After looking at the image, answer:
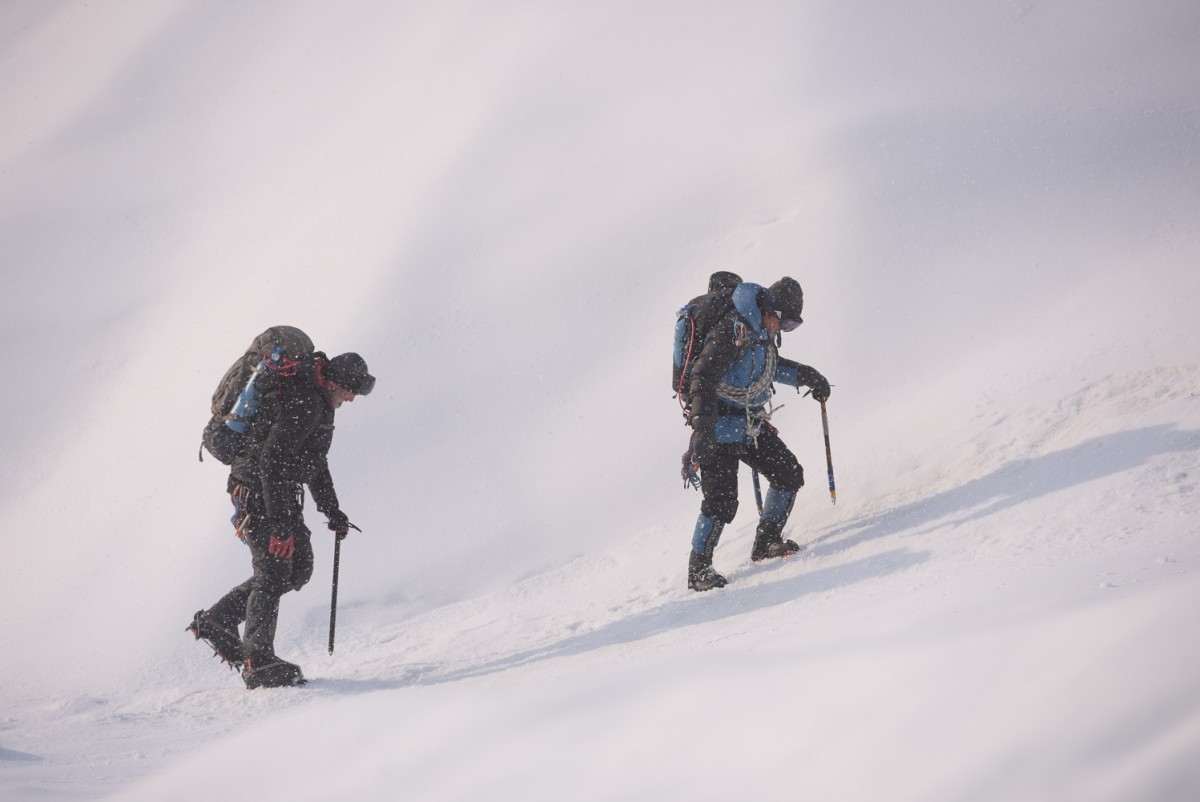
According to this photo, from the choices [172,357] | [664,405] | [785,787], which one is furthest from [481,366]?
[785,787]

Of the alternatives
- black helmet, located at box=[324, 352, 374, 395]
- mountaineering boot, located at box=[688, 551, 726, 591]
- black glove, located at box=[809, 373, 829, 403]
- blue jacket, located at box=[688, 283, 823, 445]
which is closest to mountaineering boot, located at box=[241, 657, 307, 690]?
black helmet, located at box=[324, 352, 374, 395]

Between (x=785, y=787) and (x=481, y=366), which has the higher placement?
(x=481, y=366)

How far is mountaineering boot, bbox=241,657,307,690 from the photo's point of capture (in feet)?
16.2

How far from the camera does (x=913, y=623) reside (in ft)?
10.9

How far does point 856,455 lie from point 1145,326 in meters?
1.94

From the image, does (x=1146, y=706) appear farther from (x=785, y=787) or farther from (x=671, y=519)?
(x=671, y=519)

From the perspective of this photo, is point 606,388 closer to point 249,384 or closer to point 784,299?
point 784,299

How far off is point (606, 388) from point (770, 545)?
2.48 meters

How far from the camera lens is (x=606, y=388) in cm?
770

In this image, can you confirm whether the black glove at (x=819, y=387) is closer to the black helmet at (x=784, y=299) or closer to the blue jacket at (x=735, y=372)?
the blue jacket at (x=735, y=372)

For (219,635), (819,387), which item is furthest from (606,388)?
(219,635)

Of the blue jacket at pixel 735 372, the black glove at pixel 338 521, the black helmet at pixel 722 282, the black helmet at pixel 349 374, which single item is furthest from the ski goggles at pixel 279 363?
the black helmet at pixel 722 282

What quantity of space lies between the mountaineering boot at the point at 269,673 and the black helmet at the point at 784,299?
3.06 meters

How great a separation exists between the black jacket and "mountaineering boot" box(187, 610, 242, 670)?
2.53ft
